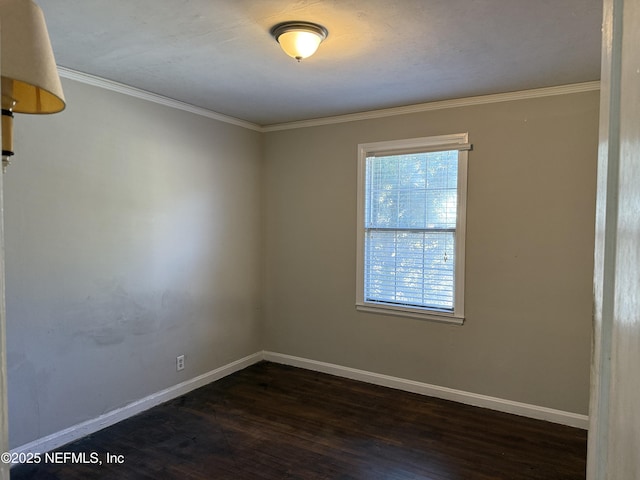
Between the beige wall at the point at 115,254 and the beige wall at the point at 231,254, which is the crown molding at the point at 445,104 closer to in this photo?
the beige wall at the point at 231,254

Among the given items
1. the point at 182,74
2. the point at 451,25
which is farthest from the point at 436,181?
the point at 182,74

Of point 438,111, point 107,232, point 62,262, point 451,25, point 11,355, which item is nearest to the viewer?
point 451,25

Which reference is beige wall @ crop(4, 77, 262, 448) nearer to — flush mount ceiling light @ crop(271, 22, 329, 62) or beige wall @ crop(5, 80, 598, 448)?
beige wall @ crop(5, 80, 598, 448)

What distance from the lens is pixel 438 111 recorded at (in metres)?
3.48

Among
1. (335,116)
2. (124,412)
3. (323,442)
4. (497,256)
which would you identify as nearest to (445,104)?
(335,116)

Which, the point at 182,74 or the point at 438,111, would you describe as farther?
the point at 438,111

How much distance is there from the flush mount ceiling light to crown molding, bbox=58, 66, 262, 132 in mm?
1472

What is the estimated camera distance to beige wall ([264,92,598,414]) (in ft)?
9.94

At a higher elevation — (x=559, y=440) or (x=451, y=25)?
(x=451, y=25)

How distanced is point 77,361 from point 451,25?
10.2ft

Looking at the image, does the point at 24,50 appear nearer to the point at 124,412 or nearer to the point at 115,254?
the point at 115,254

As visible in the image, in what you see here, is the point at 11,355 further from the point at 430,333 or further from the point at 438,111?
the point at 438,111

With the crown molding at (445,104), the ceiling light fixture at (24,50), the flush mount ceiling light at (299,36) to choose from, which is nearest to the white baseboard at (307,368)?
the crown molding at (445,104)

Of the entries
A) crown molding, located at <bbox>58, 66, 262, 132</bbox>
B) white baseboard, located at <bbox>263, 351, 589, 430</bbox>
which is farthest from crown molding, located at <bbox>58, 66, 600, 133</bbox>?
white baseboard, located at <bbox>263, 351, 589, 430</bbox>
